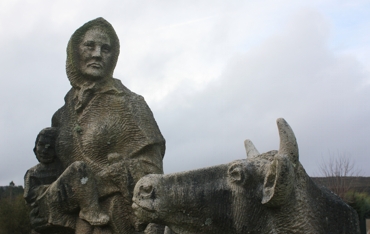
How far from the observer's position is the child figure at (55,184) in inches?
204

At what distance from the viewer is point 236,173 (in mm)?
3188

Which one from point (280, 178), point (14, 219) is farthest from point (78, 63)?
point (14, 219)

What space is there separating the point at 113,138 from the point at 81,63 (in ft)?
3.16

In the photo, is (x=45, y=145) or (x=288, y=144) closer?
(x=288, y=144)

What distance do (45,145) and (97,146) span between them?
2.29 feet

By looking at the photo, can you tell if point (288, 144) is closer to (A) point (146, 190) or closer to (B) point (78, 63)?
(A) point (146, 190)

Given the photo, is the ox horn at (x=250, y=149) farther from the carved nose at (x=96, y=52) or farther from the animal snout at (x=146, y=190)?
the carved nose at (x=96, y=52)

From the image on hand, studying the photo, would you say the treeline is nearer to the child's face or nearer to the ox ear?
the child's face

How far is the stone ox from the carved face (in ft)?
9.06

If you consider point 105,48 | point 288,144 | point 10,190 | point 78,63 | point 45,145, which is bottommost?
point 288,144

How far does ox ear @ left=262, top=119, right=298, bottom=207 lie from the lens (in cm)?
296

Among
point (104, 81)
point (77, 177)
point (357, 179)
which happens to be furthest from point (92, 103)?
point (357, 179)

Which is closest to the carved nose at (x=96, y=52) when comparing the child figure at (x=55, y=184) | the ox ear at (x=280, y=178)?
the child figure at (x=55, y=184)

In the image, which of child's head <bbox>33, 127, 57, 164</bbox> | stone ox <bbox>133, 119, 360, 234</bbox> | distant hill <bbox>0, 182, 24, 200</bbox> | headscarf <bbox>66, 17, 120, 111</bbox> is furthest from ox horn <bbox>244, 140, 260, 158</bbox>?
distant hill <bbox>0, 182, 24, 200</bbox>
